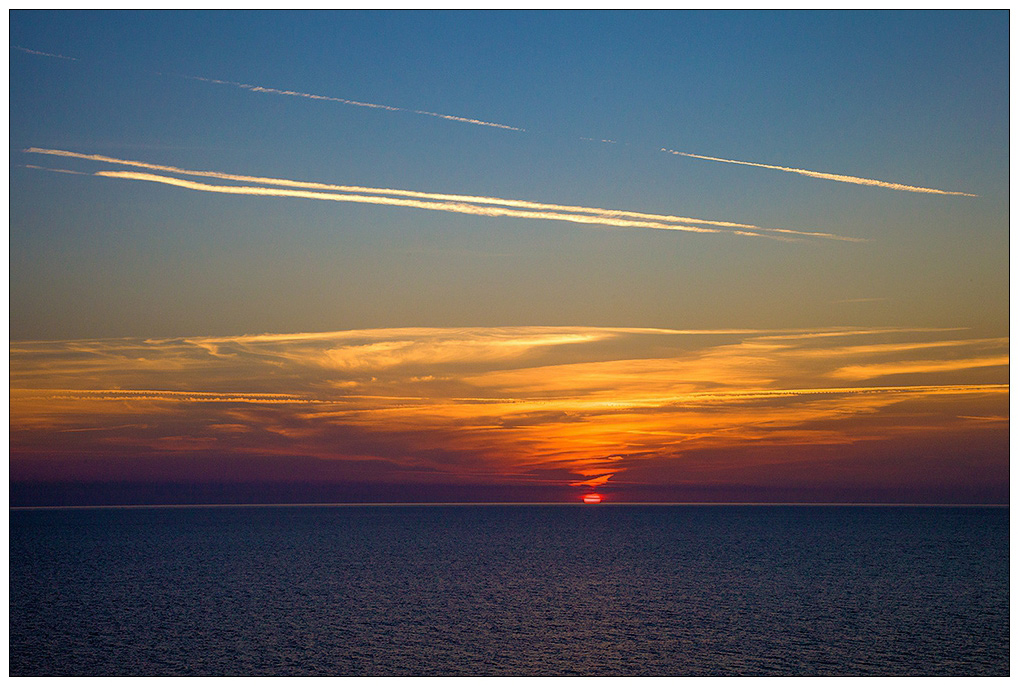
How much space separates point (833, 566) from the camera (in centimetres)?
11456

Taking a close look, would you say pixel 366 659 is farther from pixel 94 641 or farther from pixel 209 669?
pixel 94 641

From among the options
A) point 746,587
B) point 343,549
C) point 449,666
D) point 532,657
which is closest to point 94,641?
point 449,666

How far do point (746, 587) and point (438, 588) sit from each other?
31906 mm

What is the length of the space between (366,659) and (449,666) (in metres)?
5.10

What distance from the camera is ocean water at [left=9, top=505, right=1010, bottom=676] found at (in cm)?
4997

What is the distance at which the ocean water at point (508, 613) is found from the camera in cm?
4997

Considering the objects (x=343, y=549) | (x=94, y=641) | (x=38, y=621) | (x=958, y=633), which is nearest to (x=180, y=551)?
(x=343, y=549)

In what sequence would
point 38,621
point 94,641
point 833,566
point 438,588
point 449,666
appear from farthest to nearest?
point 833,566, point 438,588, point 38,621, point 94,641, point 449,666

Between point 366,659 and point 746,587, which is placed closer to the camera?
point 366,659

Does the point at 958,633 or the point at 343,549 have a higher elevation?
the point at 343,549

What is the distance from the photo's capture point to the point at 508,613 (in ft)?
221

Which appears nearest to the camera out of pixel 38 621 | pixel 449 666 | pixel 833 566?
pixel 449 666

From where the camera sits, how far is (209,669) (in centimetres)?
4831

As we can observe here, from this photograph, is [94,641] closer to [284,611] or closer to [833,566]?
[284,611]
